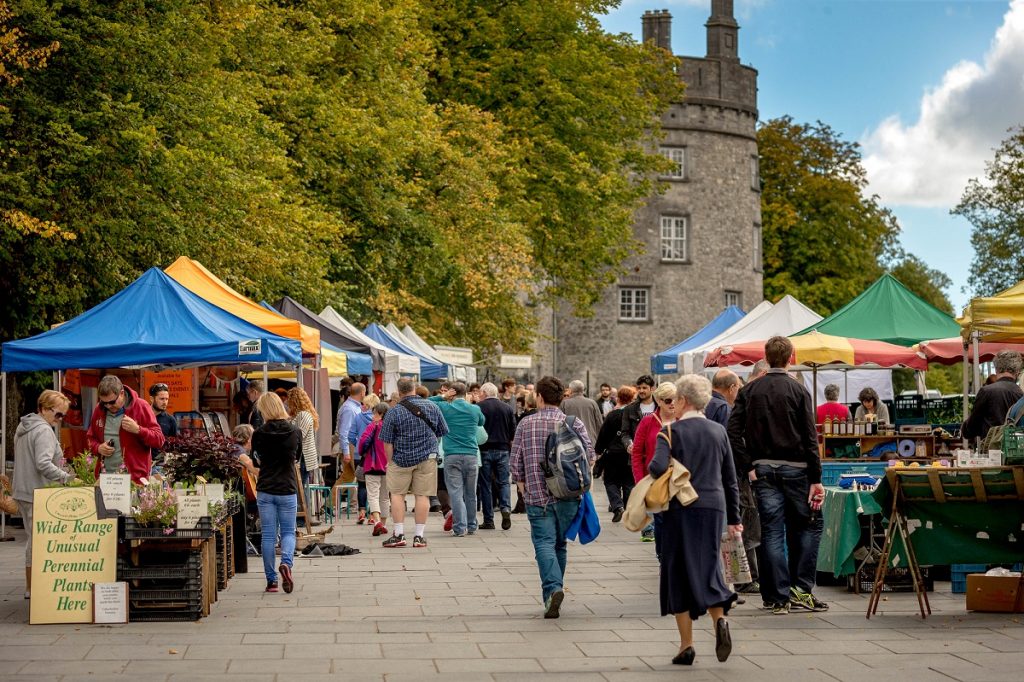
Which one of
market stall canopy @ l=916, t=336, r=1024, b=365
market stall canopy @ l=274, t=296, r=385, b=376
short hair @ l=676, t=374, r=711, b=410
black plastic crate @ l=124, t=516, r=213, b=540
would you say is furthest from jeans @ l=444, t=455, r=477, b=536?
short hair @ l=676, t=374, r=711, b=410

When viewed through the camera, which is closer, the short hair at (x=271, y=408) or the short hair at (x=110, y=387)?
the short hair at (x=271, y=408)

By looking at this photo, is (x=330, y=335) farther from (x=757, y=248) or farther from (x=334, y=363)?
(x=757, y=248)

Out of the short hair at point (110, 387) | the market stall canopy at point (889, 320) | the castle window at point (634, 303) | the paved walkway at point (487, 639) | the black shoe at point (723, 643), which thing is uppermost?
the castle window at point (634, 303)

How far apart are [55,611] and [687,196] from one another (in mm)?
52803

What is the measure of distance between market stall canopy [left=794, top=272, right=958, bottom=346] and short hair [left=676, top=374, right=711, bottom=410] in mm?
12573

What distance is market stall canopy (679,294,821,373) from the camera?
2553 cm

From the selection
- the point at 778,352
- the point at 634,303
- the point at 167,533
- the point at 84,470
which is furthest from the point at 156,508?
the point at 634,303

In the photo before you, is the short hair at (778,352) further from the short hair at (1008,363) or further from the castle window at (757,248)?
the castle window at (757,248)

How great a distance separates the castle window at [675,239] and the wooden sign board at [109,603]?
52.1 metres

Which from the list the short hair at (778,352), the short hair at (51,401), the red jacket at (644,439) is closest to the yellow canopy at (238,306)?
the short hair at (51,401)

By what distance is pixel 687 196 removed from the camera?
62.4 metres

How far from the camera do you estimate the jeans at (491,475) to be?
784 inches

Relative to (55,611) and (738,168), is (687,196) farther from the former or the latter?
(55,611)

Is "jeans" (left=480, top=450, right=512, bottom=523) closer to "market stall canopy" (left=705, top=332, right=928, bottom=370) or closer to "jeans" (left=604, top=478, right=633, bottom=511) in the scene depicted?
"jeans" (left=604, top=478, right=633, bottom=511)
